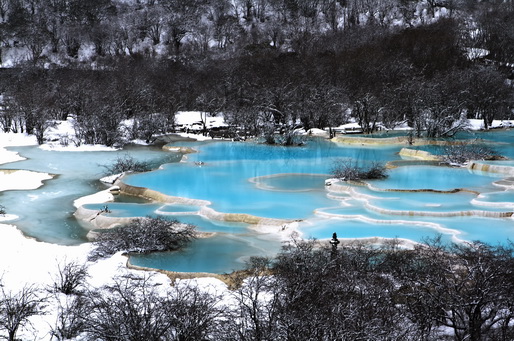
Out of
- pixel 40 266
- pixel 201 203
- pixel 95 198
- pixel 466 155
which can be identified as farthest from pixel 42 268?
pixel 466 155

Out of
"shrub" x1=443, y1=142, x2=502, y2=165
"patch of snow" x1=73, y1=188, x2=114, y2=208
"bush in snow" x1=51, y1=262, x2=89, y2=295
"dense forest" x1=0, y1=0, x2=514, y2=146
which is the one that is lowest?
"bush in snow" x1=51, y1=262, x2=89, y2=295

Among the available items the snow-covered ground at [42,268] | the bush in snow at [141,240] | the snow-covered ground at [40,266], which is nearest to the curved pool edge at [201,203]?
the snow-covered ground at [40,266]

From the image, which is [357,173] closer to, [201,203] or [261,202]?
[261,202]

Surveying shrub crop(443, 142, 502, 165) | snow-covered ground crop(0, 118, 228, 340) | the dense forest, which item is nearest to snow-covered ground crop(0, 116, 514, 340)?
snow-covered ground crop(0, 118, 228, 340)

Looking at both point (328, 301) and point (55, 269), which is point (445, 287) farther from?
point (55, 269)

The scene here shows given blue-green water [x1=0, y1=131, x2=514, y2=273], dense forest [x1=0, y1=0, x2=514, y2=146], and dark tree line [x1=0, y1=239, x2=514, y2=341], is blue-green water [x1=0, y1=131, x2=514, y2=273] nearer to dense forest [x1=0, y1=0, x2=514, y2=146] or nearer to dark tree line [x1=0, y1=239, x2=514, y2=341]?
dark tree line [x1=0, y1=239, x2=514, y2=341]

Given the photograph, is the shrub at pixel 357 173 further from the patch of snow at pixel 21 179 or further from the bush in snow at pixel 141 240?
the patch of snow at pixel 21 179

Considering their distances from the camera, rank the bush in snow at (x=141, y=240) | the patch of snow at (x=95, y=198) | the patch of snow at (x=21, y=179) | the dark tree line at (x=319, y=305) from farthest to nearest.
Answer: the patch of snow at (x=21, y=179) → the patch of snow at (x=95, y=198) → the bush in snow at (x=141, y=240) → the dark tree line at (x=319, y=305)
